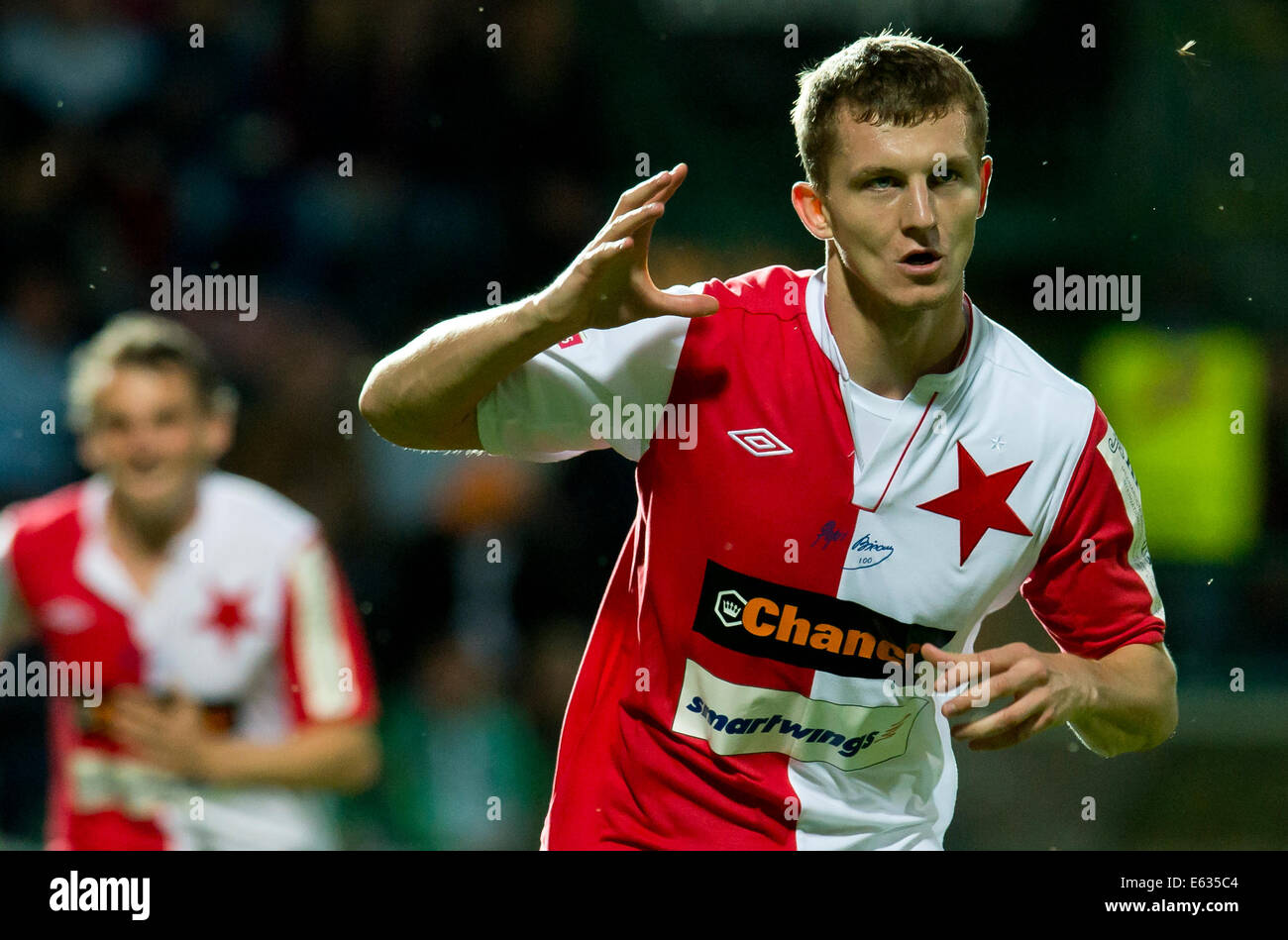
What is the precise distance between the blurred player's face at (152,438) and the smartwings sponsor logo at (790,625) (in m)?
1.89

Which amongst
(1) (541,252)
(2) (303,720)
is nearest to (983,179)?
(2) (303,720)

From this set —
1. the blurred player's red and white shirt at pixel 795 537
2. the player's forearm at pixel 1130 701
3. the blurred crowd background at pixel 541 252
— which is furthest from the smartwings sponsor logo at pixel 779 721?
the blurred crowd background at pixel 541 252

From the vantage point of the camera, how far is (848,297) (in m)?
3.00

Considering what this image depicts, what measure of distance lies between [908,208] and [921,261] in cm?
11

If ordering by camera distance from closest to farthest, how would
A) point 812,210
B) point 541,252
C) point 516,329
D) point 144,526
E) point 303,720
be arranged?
point 516,329
point 812,210
point 303,720
point 144,526
point 541,252

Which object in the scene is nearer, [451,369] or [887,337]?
[451,369]

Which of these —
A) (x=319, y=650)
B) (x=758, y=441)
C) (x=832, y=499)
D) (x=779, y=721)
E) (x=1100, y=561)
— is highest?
(x=758, y=441)

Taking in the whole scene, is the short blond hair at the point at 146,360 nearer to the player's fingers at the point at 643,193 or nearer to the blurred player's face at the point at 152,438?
the blurred player's face at the point at 152,438

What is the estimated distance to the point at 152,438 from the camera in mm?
4215

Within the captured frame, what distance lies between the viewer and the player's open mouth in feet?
9.29

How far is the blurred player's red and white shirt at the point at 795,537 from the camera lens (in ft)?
9.68

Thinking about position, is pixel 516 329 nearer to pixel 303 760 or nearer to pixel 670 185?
pixel 670 185

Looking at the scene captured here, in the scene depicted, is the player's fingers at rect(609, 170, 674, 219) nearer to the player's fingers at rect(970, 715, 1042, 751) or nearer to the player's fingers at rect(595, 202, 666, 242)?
the player's fingers at rect(595, 202, 666, 242)
